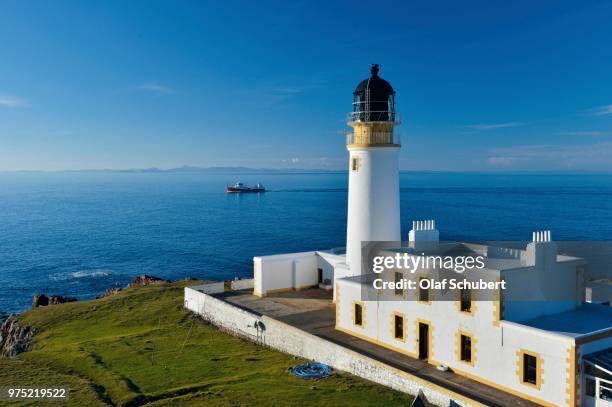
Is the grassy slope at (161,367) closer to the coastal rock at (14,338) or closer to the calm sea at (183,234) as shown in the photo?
the coastal rock at (14,338)

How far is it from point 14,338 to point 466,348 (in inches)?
1134

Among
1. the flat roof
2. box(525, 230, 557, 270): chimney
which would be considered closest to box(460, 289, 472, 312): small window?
the flat roof

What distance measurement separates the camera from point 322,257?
3241 cm

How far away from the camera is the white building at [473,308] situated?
15914 mm

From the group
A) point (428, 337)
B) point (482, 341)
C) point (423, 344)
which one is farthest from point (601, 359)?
point (423, 344)

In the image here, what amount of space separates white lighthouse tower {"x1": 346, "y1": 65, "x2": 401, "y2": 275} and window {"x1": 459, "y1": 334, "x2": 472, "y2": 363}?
28.7ft

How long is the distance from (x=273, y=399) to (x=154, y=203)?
6354 inches

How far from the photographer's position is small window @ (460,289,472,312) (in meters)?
18.8

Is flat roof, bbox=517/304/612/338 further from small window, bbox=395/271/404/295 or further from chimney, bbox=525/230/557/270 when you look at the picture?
small window, bbox=395/271/404/295

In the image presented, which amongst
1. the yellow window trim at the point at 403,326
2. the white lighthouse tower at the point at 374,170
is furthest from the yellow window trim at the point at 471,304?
the white lighthouse tower at the point at 374,170

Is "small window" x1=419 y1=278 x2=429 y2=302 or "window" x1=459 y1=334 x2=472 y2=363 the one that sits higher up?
"small window" x1=419 y1=278 x2=429 y2=302

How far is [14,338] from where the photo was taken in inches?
1304

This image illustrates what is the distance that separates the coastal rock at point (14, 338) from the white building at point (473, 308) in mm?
19572

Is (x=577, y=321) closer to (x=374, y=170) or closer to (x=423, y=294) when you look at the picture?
(x=423, y=294)
